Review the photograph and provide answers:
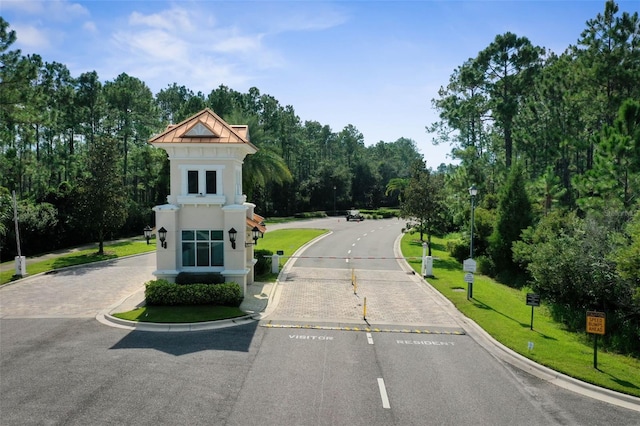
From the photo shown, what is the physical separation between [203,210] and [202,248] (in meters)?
1.69

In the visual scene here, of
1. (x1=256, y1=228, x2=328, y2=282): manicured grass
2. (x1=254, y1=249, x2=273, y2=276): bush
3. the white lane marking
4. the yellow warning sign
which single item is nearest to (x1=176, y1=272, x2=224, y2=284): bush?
(x1=254, y1=249, x2=273, y2=276): bush

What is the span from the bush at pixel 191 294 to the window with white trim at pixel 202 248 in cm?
155

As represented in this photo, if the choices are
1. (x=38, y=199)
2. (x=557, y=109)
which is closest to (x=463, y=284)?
(x=557, y=109)

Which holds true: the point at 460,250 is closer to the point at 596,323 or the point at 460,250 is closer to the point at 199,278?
the point at 199,278

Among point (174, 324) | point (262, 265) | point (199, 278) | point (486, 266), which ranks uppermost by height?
point (199, 278)

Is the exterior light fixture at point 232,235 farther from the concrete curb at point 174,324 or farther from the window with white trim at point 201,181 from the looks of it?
the concrete curb at point 174,324

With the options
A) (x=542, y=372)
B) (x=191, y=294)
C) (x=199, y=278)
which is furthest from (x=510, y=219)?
(x=191, y=294)

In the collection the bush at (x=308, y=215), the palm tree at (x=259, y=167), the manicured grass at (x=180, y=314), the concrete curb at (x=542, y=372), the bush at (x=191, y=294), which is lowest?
the concrete curb at (x=542, y=372)

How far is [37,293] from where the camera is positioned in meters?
21.6

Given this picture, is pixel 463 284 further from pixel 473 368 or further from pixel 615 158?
pixel 473 368

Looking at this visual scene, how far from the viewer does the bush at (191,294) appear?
18.4 meters

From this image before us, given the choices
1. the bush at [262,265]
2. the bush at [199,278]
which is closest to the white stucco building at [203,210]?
the bush at [199,278]

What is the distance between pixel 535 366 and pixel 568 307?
829 centimetres

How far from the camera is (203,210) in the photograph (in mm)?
19844
